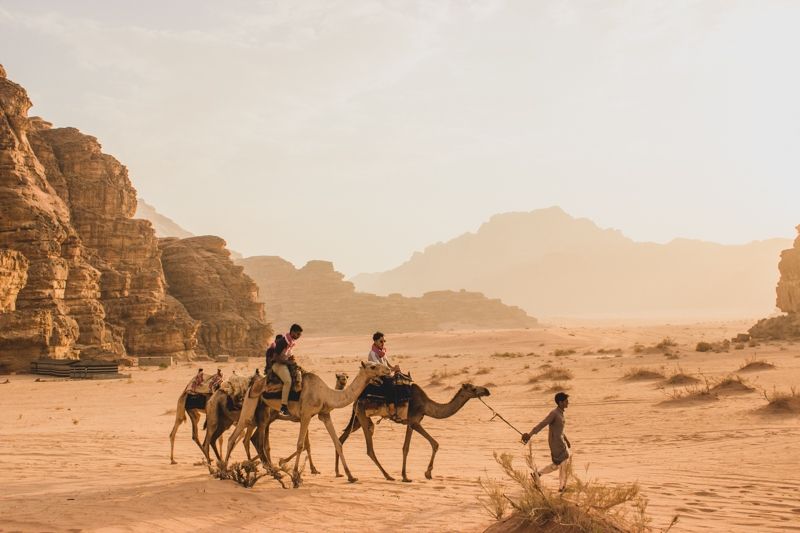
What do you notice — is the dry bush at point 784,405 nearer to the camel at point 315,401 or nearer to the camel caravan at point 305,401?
the camel caravan at point 305,401

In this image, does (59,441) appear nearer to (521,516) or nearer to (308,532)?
(308,532)

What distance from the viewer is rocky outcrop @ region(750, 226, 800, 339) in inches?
1813

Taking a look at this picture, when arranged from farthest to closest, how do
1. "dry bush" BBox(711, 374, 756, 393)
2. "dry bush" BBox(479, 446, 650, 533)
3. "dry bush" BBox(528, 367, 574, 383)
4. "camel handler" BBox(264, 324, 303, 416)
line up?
"dry bush" BBox(528, 367, 574, 383)
"dry bush" BBox(711, 374, 756, 393)
"camel handler" BBox(264, 324, 303, 416)
"dry bush" BBox(479, 446, 650, 533)

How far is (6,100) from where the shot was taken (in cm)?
4484

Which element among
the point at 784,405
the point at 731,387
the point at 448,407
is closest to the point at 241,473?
the point at 448,407

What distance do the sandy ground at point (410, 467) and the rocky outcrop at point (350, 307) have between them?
4473 inches

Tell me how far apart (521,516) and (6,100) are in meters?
50.9

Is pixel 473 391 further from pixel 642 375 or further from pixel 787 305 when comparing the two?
pixel 787 305

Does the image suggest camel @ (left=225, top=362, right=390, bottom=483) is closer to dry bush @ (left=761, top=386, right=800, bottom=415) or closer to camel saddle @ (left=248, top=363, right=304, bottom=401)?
camel saddle @ (left=248, top=363, right=304, bottom=401)

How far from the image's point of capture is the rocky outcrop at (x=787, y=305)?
46062 mm

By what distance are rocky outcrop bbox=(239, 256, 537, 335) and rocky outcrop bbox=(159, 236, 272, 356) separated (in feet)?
222

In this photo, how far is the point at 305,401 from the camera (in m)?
10.2

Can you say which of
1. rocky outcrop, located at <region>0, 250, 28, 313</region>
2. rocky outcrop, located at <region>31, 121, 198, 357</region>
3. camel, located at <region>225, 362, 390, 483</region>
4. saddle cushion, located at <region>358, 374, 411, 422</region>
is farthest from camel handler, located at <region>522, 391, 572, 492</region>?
rocky outcrop, located at <region>31, 121, 198, 357</region>

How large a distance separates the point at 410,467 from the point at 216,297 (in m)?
53.8
